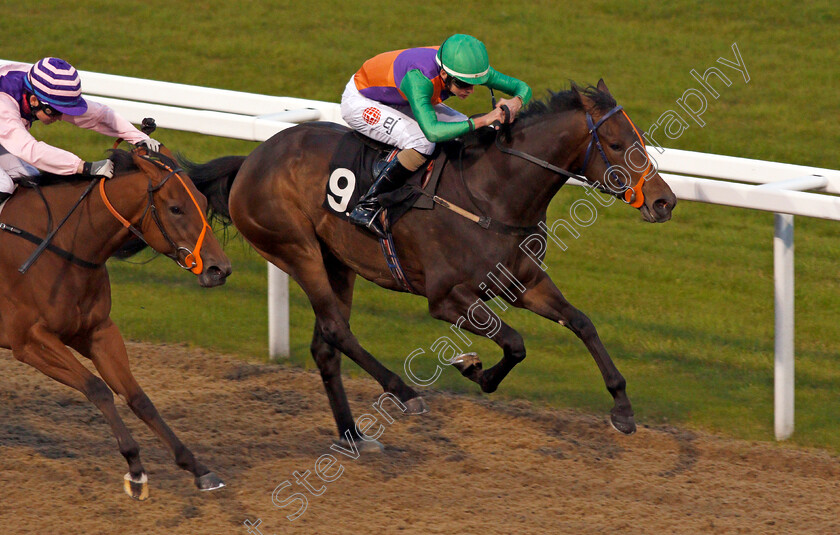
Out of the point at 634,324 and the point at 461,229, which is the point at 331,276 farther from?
the point at 634,324

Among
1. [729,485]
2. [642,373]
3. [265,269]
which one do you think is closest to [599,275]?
[642,373]

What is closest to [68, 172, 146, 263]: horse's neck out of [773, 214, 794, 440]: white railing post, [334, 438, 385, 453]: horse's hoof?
[334, 438, 385, 453]: horse's hoof

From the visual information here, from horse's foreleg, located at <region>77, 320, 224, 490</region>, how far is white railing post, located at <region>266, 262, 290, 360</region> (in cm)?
174

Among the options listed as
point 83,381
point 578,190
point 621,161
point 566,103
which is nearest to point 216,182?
point 83,381

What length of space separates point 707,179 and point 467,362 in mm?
1554

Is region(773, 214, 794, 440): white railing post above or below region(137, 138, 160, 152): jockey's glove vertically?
above

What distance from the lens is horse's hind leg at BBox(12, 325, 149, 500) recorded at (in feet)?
15.8

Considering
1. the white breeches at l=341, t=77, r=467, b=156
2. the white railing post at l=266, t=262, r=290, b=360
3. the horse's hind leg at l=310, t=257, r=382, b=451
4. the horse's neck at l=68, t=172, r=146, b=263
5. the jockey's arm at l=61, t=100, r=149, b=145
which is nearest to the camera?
the horse's neck at l=68, t=172, r=146, b=263

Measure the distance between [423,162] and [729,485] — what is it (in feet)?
6.54

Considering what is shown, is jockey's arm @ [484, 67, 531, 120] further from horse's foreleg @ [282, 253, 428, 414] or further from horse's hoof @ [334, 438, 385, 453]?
horse's hoof @ [334, 438, 385, 453]

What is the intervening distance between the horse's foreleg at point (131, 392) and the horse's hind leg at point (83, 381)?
82 millimetres

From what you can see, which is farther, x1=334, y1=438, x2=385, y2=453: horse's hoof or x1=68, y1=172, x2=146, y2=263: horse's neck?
x1=334, y1=438, x2=385, y2=453: horse's hoof

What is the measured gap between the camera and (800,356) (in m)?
6.63

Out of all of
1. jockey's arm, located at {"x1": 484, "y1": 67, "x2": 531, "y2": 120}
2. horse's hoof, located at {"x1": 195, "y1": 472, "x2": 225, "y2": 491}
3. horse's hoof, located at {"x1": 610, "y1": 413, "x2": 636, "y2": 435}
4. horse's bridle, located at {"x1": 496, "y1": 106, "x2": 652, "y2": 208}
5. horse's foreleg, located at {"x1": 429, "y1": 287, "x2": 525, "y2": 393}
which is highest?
jockey's arm, located at {"x1": 484, "y1": 67, "x2": 531, "y2": 120}
